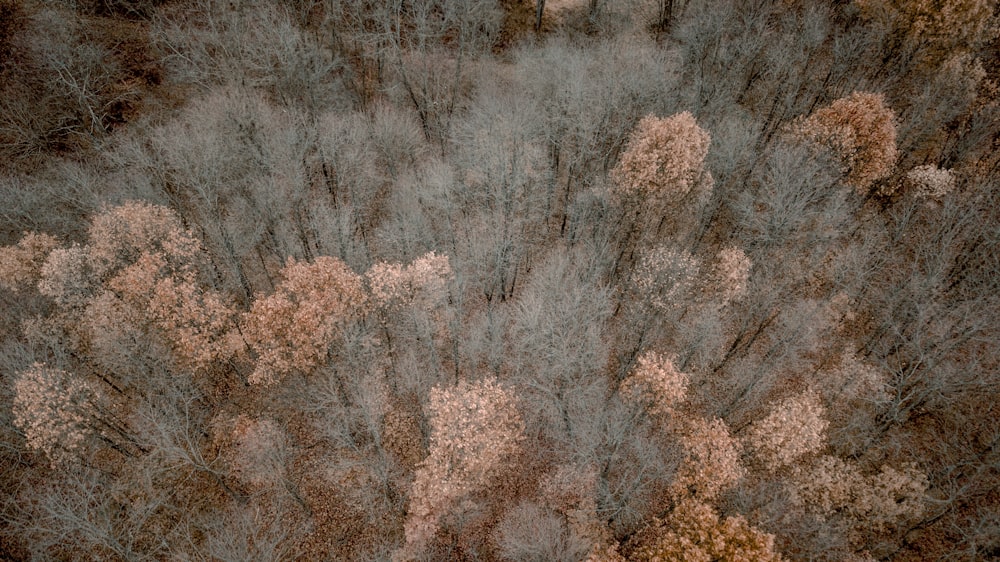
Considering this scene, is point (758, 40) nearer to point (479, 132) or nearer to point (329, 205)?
point (479, 132)

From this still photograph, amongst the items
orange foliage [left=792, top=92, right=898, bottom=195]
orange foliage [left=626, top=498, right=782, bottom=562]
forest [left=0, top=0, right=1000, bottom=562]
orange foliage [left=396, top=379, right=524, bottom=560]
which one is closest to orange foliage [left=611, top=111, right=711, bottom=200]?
forest [left=0, top=0, right=1000, bottom=562]

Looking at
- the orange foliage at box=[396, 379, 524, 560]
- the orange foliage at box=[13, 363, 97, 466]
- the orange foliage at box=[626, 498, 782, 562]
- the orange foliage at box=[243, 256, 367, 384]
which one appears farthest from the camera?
the orange foliage at box=[243, 256, 367, 384]

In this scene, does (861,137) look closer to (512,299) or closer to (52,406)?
(512,299)

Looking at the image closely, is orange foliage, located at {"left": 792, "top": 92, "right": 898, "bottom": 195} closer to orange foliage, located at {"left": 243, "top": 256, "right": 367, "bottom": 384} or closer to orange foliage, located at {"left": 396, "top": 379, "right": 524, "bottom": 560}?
orange foliage, located at {"left": 396, "top": 379, "right": 524, "bottom": 560}

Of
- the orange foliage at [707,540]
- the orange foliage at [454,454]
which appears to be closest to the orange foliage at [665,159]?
the orange foliage at [454,454]

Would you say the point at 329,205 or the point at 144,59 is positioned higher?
the point at 144,59

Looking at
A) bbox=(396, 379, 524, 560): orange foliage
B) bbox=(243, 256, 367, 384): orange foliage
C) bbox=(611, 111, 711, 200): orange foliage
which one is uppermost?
bbox=(611, 111, 711, 200): orange foliage

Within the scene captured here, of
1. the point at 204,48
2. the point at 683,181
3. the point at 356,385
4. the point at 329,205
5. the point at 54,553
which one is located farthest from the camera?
the point at 204,48

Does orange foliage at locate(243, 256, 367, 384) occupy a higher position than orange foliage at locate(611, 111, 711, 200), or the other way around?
orange foliage at locate(611, 111, 711, 200)

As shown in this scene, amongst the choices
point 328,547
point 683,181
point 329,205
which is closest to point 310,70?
A: point 329,205
